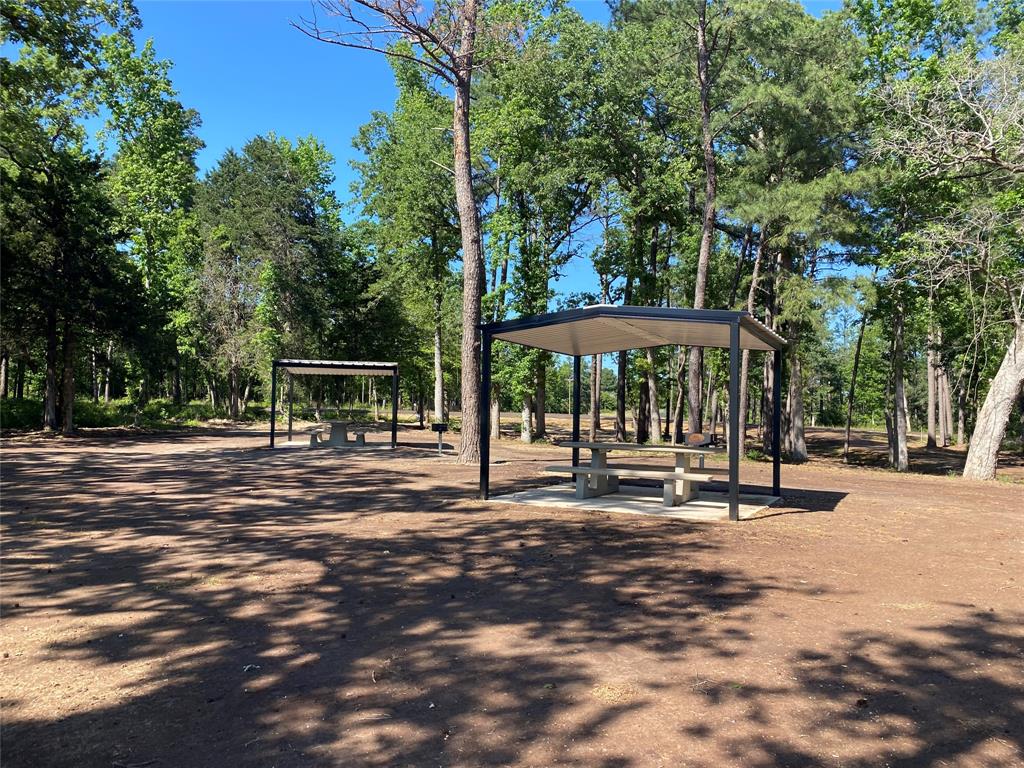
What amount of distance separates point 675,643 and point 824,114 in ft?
62.2

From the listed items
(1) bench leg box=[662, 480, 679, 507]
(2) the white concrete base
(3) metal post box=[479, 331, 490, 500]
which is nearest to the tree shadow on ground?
(2) the white concrete base

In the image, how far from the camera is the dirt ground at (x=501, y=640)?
287 centimetres

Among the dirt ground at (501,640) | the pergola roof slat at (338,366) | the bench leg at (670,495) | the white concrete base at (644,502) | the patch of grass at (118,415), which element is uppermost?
the pergola roof slat at (338,366)

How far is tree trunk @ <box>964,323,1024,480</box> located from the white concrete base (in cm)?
790

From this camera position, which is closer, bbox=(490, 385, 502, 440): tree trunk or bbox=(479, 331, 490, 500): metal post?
bbox=(479, 331, 490, 500): metal post

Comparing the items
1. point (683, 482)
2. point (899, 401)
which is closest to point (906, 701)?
point (683, 482)

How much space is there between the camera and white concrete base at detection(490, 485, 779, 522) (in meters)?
8.97

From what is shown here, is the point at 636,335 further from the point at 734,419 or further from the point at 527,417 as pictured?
the point at 527,417

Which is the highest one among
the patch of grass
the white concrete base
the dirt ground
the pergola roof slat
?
the pergola roof slat

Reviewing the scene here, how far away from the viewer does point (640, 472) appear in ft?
32.8

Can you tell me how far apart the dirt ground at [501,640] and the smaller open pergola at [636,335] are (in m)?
1.49

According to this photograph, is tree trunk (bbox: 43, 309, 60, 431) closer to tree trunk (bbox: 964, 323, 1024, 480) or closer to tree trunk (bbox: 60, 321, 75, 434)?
tree trunk (bbox: 60, 321, 75, 434)

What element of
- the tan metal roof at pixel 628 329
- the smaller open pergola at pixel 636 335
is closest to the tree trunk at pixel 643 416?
the smaller open pergola at pixel 636 335

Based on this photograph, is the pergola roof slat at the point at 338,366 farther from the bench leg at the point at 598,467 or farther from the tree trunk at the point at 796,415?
the tree trunk at the point at 796,415
